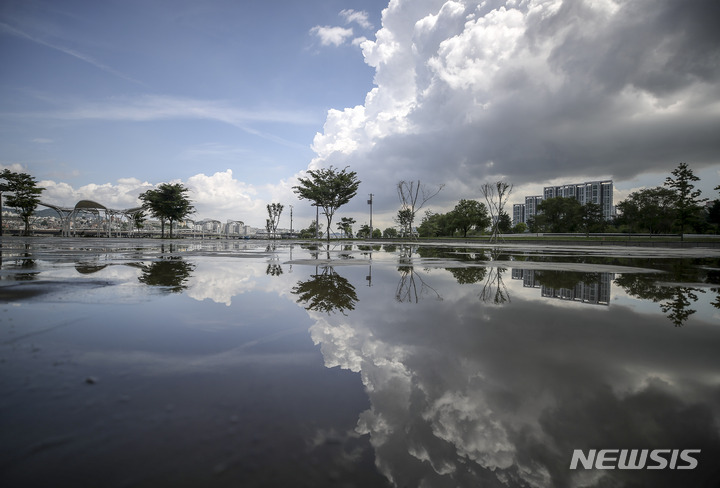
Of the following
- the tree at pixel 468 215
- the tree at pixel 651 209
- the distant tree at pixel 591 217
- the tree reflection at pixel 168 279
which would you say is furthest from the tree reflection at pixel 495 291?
the distant tree at pixel 591 217

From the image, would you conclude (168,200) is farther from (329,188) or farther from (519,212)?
(519,212)

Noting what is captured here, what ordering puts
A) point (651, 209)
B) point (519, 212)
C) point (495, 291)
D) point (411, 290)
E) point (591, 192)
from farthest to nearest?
point (519, 212), point (591, 192), point (651, 209), point (411, 290), point (495, 291)

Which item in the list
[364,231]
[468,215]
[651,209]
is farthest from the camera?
[364,231]

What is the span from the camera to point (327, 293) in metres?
6.13

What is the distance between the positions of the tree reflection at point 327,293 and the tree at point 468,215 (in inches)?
2751

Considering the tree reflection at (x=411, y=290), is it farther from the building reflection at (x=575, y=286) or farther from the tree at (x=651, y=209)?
the tree at (x=651, y=209)

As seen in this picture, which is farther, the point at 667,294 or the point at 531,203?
the point at 531,203

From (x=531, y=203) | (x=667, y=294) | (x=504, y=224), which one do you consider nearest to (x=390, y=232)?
(x=504, y=224)

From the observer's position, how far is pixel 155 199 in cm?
4544

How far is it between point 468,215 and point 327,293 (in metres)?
71.8

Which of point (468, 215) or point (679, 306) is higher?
point (468, 215)

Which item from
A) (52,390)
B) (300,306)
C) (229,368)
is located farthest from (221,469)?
(300,306)

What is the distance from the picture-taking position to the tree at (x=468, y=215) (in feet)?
240

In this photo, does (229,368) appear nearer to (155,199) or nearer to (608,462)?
(608,462)
